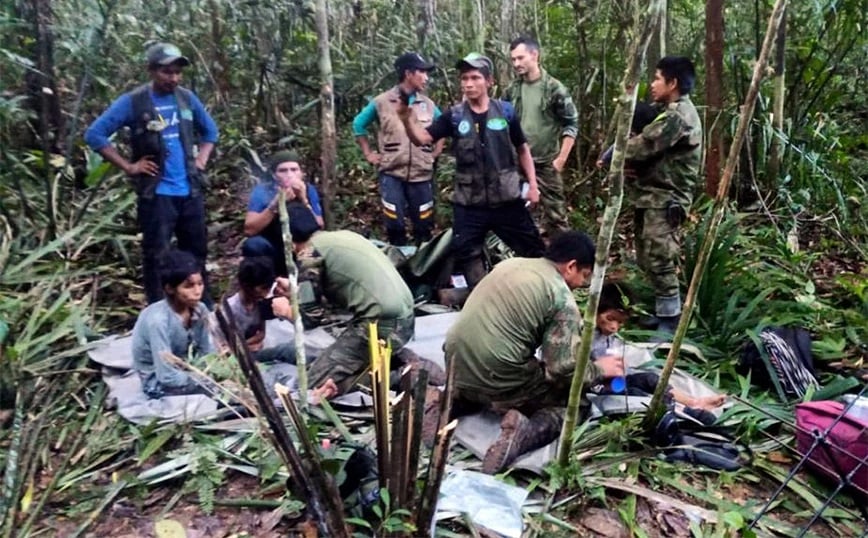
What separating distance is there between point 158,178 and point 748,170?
494cm

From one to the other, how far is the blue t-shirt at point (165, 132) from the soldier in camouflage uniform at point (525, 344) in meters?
2.33

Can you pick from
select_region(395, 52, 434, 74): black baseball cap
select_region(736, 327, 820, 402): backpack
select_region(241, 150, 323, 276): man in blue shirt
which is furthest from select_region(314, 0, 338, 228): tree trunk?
select_region(736, 327, 820, 402): backpack

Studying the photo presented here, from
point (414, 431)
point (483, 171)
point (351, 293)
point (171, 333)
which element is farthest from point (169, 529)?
point (483, 171)

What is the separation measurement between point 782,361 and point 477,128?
2.45 m

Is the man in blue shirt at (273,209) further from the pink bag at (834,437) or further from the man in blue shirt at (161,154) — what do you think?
the pink bag at (834,437)

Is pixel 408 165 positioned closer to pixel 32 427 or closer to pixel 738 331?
pixel 738 331

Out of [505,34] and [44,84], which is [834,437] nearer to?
[505,34]

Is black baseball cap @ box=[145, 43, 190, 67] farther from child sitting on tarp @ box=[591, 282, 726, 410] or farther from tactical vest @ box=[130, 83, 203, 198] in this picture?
child sitting on tarp @ box=[591, 282, 726, 410]

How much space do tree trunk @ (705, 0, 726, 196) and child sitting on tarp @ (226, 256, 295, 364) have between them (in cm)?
384

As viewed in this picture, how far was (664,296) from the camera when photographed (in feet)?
17.2

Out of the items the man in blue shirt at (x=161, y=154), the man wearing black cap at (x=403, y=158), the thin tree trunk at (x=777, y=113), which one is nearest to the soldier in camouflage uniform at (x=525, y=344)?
the man in blue shirt at (x=161, y=154)

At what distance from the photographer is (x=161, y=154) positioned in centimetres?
506

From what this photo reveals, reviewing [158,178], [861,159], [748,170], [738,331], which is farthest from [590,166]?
[158,178]

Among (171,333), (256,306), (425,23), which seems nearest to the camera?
(171,333)
